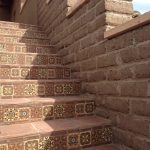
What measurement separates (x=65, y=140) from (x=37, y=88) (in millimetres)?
991

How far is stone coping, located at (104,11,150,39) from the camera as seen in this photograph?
1.91m

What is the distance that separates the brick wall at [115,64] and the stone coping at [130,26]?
0.03 meters

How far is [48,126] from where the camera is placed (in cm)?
223

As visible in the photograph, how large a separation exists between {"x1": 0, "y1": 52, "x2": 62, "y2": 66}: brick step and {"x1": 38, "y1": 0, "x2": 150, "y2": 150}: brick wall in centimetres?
24

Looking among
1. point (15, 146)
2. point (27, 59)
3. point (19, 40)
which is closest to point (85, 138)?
point (15, 146)

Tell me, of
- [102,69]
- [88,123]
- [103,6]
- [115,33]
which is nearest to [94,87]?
[102,69]

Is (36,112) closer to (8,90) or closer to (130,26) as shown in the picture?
(8,90)

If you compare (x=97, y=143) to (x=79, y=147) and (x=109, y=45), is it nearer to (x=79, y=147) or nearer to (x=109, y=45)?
(x=79, y=147)

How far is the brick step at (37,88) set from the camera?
271 centimetres

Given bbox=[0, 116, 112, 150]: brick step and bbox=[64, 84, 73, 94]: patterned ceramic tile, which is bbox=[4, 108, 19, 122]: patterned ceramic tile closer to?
bbox=[0, 116, 112, 150]: brick step

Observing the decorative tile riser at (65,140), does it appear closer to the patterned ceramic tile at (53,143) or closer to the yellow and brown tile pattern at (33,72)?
the patterned ceramic tile at (53,143)

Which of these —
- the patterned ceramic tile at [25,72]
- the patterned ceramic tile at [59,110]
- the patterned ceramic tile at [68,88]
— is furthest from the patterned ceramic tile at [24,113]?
the patterned ceramic tile at [25,72]

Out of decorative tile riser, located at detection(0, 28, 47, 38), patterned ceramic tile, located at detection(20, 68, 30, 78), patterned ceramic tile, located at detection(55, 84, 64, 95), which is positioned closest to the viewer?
patterned ceramic tile, located at detection(55, 84, 64, 95)

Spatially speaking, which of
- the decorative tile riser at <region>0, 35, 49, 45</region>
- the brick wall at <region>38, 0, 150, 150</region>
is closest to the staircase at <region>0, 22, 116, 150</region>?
the brick wall at <region>38, 0, 150, 150</region>
